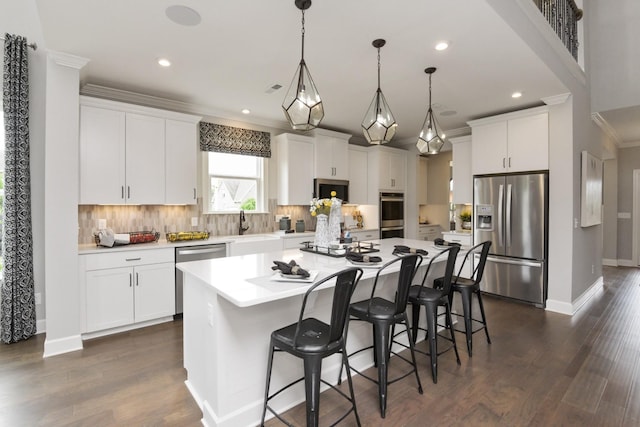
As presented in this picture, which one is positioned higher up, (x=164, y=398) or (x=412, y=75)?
(x=412, y=75)

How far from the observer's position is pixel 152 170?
12.8 ft

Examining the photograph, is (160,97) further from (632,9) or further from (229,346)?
(632,9)

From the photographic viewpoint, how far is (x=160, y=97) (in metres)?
4.13

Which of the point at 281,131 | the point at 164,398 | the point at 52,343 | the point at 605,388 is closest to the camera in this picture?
the point at 164,398

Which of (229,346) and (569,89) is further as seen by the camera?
(569,89)

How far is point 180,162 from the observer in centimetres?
411

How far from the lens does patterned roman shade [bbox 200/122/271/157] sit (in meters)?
4.51

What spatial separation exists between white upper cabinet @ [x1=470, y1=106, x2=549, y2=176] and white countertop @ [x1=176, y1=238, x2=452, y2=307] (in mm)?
2392

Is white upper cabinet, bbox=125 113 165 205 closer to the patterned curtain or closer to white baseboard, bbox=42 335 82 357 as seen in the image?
the patterned curtain

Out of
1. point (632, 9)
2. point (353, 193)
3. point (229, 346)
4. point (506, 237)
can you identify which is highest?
point (632, 9)

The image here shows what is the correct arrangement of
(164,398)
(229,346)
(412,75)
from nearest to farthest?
(229,346) < (164,398) < (412,75)

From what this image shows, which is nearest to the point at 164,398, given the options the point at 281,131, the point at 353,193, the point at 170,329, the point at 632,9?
the point at 170,329

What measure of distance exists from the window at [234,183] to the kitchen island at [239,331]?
2.43 metres

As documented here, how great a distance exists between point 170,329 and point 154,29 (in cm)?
293
